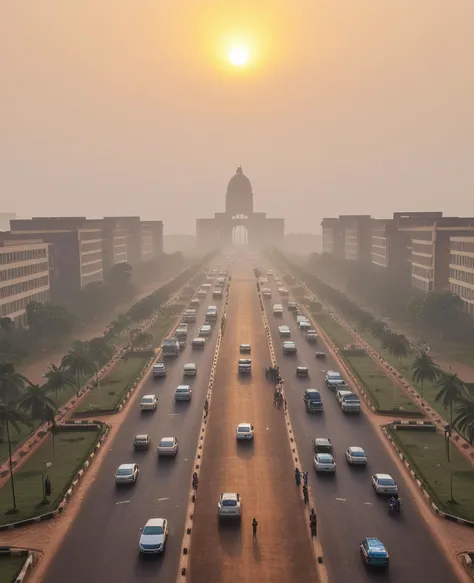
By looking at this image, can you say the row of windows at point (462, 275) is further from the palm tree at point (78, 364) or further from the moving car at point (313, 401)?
the palm tree at point (78, 364)

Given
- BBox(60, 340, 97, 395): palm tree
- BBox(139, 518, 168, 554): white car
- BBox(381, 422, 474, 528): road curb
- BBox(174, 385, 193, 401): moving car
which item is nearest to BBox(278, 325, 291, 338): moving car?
BBox(174, 385, 193, 401): moving car

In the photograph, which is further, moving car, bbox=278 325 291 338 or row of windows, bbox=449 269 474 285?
row of windows, bbox=449 269 474 285

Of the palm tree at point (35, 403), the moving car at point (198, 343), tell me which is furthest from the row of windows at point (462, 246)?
the palm tree at point (35, 403)

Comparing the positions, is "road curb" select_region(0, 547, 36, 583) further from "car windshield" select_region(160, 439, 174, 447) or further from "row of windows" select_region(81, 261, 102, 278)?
"row of windows" select_region(81, 261, 102, 278)

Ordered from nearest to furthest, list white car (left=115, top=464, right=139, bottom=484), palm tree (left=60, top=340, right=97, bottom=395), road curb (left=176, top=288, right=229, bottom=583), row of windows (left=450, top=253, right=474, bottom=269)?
road curb (left=176, top=288, right=229, bottom=583) → white car (left=115, top=464, right=139, bottom=484) → palm tree (left=60, top=340, right=97, bottom=395) → row of windows (left=450, top=253, right=474, bottom=269)

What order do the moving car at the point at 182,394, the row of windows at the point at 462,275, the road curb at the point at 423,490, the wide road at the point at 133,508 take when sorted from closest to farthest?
the wide road at the point at 133,508 → the road curb at the point at 423,490 → the moving car at the point at 182,394 → the row of windows at the point at 462,275

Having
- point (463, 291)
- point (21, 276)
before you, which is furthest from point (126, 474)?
point (463, 291)

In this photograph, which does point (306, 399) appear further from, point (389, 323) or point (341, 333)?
point (389, 323)

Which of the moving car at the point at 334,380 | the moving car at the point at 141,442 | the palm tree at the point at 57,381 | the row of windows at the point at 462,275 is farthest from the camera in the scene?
the row of windows at the point at 462,275
